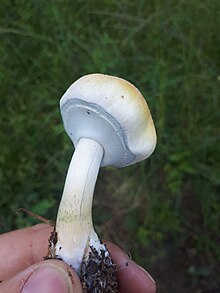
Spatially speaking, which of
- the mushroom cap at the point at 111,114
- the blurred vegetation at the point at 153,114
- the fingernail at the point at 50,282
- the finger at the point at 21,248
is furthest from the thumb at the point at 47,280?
the blurred vegetation at the point at 153,114

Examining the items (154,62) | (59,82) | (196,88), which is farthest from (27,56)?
(196,88)

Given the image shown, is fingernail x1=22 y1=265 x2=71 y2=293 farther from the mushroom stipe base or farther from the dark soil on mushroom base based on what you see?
the dark soil on mushroom base

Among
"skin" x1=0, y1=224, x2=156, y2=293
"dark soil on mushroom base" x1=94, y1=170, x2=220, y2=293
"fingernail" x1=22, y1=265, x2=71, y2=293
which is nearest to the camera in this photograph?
"fingernail" x1=22, y1=265, x2=71, y2=293

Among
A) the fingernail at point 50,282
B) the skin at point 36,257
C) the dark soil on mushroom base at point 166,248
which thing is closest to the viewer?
the fingernail at point 50,282

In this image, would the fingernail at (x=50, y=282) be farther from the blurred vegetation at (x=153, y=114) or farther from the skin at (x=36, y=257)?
the blurred vegetation at (x=153, y=114)

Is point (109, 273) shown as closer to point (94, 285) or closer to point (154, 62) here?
point (94, 285)

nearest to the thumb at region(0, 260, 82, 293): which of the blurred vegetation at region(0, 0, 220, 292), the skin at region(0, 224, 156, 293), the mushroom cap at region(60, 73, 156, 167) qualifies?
the skin at region(0, 224, 156, 293)
